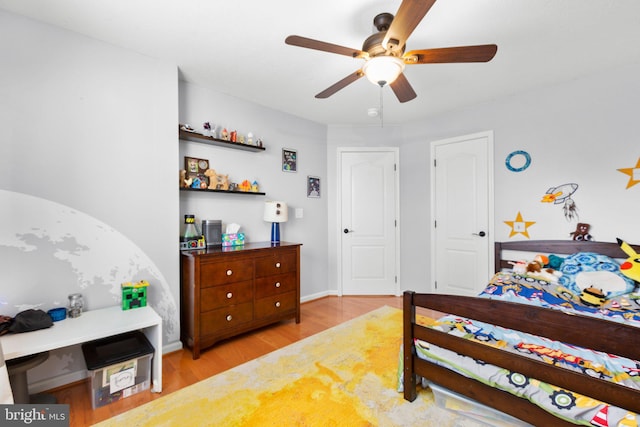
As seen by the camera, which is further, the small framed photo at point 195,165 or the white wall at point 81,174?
the small framed photo at point 195,165

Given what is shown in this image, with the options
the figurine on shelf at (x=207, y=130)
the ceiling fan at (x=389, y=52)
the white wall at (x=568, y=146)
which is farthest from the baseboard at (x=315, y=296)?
the ceiling fan at (x=389, y=52)

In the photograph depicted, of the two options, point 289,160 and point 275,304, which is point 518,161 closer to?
point 289,160

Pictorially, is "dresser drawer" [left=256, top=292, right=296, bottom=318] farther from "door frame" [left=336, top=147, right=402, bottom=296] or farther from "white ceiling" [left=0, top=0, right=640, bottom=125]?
"white ceiling" [left=0, top=0, right=640, bottom=125]

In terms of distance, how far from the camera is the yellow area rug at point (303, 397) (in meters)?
1.58

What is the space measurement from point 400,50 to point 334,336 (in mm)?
2390

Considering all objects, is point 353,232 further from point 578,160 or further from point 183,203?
point 578,160

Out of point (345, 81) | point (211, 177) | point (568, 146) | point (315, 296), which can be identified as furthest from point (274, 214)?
point (568, 146)

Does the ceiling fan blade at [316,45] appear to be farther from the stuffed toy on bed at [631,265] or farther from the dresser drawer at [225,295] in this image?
the stuffed toy on bed at [631,265]

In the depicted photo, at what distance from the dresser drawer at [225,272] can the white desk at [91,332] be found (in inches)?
18.1

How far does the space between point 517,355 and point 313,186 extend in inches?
118

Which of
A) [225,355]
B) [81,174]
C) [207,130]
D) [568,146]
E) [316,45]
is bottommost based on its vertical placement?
[225,355]

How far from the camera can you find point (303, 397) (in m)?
1.77

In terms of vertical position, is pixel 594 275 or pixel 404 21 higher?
pixel 404 21

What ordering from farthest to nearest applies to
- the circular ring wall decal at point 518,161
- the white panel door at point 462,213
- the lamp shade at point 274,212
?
the white panel door at point 462,213 < the lamp shade at point 274,212 < the circular ring wall decal at point 518,161
